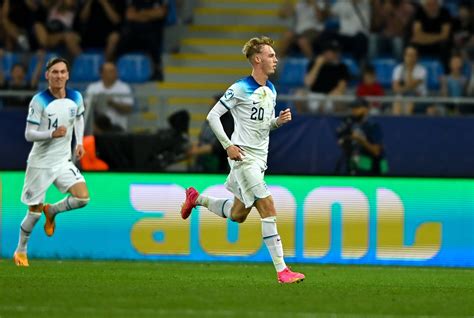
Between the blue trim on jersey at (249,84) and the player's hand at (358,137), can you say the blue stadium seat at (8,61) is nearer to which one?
the player's hand at (358,137)

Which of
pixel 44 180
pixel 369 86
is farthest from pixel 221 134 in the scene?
pixel 369 86

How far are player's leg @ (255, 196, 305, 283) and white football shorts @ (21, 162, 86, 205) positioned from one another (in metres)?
3.07

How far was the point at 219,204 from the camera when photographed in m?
13.4

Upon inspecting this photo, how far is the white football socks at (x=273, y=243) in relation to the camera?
1240cm

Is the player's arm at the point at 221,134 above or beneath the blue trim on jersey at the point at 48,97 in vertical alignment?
beneath

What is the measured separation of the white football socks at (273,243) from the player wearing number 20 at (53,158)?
2898 millimetres

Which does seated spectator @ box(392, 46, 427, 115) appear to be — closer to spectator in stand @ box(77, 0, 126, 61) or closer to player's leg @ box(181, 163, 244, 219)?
spectator in stand @ box(77, 0, 126, 61)

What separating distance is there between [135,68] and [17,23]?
8.66 ft

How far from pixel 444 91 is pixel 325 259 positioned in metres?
4.01

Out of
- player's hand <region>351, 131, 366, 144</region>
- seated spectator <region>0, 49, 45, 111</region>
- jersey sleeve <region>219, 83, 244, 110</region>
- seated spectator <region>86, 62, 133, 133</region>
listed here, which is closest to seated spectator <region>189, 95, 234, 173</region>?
seated spectator <region>86, 62, 133, 133</region>

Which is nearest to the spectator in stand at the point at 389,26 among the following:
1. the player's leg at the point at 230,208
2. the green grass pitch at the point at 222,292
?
the green grass pitch at the point at 222,292

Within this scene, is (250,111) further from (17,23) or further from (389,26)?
(17,23)

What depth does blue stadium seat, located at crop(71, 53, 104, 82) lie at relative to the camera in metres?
21.4

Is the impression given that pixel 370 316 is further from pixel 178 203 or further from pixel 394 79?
pixel 394 79
